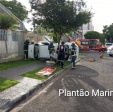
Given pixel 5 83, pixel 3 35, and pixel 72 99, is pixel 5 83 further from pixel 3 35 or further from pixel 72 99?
pixel 3 35

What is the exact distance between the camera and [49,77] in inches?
480

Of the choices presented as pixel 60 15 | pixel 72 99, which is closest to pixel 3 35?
pixel 60 15

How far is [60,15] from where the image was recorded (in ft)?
75.5

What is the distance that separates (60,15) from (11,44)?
5727 millimetres

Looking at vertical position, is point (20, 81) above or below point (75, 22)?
below

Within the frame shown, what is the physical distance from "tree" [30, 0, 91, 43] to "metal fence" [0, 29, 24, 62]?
10.2 ft

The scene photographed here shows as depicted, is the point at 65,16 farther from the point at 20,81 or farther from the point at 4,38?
the point at 20,81

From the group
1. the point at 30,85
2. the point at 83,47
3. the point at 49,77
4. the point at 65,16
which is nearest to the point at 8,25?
the point at 65,16

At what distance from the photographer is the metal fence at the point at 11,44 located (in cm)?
1800

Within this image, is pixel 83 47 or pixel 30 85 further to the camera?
pixel 83 47

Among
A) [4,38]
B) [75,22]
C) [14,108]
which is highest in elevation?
[75,22]

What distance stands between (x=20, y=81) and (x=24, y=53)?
11.0 metres

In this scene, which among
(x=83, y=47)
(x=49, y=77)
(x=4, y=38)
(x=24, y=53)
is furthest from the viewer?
(x=83, y=47)

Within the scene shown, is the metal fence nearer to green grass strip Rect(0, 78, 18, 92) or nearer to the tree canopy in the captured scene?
the tree canopy
